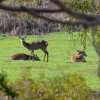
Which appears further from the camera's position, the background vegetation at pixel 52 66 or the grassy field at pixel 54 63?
the grassy field at pixel 54 63

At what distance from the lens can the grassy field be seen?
57.1 feet

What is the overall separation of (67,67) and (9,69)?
261cm

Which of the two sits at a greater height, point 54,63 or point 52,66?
point 54,63

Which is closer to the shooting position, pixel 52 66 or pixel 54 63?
pixel 52 66

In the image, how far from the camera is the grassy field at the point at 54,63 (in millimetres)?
17406

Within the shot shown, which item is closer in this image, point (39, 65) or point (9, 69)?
point (9, 69)

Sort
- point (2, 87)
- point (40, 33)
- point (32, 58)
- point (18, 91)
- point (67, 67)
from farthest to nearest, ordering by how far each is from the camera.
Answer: point (40, 33) < point (32, 58) < point (67, 67) < point (18, 91) < point (2, 87)

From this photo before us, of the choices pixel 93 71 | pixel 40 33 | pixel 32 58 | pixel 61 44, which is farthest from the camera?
pixel 40 33

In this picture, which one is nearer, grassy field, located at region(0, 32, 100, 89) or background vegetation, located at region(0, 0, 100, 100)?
background vegetation, located at region(0, 0, 100, 100)

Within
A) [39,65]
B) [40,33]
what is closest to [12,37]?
[40,33]

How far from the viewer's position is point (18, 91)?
271 inches

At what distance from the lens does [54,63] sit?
21750mm

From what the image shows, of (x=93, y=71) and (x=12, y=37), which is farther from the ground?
(x=12, y=37)

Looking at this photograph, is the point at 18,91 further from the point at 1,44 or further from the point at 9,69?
the point at 1,44
